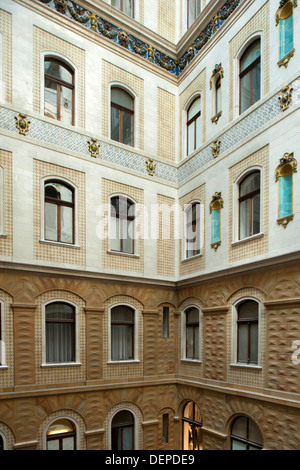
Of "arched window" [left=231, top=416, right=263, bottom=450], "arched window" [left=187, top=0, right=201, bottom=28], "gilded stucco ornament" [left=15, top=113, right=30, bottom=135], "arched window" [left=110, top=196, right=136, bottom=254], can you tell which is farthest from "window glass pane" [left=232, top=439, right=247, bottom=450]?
"arched window" [left=187, top=0, right=201, bottom=28]

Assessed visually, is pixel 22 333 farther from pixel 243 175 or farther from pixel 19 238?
pixel 243 175

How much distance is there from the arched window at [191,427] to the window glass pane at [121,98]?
11.1 metres

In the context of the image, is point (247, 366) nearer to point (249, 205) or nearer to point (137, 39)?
point (249, 205)

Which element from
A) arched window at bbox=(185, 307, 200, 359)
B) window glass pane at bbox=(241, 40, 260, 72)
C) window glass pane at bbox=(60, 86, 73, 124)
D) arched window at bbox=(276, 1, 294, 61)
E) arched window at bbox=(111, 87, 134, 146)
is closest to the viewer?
arched window at bbox=(276, 1, 294, 61)

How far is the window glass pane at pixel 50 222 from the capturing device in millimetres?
11508

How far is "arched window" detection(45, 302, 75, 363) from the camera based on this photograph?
11.3 m

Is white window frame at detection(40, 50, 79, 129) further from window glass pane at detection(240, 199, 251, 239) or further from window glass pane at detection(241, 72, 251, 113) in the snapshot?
window glass pane at detection(240, 199, 251, 239)

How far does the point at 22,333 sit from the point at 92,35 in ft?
33.5

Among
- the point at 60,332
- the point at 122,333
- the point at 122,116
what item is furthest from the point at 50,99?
the point at 122,333

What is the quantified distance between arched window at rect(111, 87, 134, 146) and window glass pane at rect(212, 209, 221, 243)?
4190mm

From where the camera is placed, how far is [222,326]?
11.6 meters

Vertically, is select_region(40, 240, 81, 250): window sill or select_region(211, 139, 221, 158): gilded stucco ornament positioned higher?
select_region(211, 139, 221, 158): gilded stucco ornament

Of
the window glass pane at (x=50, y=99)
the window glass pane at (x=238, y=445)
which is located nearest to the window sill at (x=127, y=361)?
the window glass pane at (x=238, y=445)
